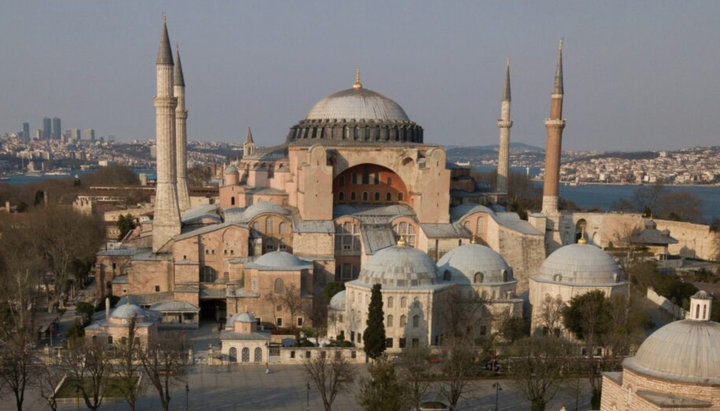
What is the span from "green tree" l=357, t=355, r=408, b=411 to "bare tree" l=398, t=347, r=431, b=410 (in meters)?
0.50

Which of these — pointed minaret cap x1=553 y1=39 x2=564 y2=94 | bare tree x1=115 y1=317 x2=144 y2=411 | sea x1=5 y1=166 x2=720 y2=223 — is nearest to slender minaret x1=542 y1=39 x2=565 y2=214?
pointed minaret cap x1=553 y1=39 x2=564 y2=94

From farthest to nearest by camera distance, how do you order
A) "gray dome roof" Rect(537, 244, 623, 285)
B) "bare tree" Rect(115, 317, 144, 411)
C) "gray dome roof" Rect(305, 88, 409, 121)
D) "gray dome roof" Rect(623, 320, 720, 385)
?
"gray dome roof" Rect(305, 88, 409, 121) < "gray dome roof" Rect(537, 244, 623, 285) < "bare tree" Rect(115, 317, 144, 411) < "gray dome roof" Rect(623, 320, 720, 385)

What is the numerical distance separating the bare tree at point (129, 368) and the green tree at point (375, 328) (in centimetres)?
649

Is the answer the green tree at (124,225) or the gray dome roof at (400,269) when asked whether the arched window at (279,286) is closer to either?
the gray dome roof at (400,269)

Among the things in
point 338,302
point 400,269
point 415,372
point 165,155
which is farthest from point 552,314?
point 165,155

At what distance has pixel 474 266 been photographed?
2511cm

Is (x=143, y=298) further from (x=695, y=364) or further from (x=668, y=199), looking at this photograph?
(x=668, y=199)

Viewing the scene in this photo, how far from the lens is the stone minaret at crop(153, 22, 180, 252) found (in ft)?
96.3

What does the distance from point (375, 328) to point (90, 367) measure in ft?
25.9

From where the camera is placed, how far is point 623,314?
23.3 m

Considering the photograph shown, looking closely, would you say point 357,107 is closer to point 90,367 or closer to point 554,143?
point 554,143

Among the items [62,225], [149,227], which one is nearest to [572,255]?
[149,227]

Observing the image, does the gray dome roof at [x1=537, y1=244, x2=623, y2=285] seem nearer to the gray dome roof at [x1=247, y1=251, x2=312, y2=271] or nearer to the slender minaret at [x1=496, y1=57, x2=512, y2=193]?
the gray dome roof at [x1=247, y1=251, x2=312, y2=271]

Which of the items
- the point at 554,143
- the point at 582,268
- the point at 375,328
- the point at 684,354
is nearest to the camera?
the point at 684,354
